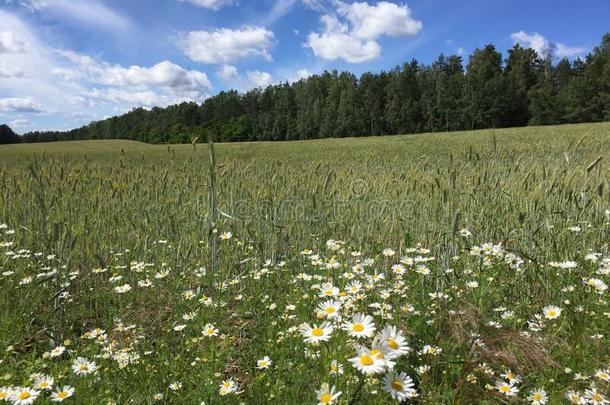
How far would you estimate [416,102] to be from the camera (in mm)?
78312

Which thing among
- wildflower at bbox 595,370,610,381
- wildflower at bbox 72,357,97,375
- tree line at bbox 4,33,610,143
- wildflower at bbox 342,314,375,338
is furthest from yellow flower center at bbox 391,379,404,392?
tree line at bbox 4,33,610,143

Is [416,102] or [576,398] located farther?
[416,102]

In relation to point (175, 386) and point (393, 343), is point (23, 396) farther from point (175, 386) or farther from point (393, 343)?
point (393, 343)

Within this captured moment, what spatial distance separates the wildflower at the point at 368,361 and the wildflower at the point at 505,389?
1.01 metres

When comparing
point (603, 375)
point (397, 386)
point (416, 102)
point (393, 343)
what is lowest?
point (603, 375)

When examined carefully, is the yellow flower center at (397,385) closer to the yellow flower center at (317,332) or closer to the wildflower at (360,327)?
the wildflower at (360,327)

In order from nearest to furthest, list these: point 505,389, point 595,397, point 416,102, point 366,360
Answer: point 366,360 → point 595,397 → point 505,389 → point 416,102

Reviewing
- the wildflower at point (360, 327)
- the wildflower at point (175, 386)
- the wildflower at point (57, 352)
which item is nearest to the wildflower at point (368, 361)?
the wildflower at point (360, 327)

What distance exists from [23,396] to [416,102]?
82.2 m

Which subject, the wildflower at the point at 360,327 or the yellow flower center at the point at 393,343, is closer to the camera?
the yellow flower center at the point at 393,343

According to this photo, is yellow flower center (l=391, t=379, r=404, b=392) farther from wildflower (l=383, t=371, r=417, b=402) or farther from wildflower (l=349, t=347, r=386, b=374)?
wildflower (l=349, t=347, r=386, b=374)

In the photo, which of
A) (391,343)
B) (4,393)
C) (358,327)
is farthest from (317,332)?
(4,393)

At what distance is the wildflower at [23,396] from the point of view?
6.03ft

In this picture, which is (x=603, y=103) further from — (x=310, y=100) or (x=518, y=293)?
(x=518, y=293)
